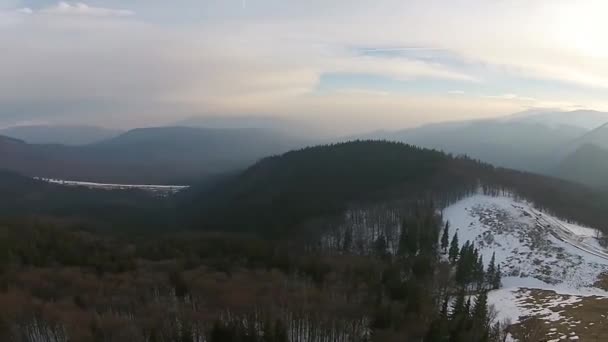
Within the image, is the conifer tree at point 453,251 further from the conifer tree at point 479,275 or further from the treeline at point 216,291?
the conifer tree at point 479,275

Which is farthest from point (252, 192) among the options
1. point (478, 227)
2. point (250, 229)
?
point (478, 227)

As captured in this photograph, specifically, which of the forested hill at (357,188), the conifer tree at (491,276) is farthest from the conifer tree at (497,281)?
the forested hill at (357,188)

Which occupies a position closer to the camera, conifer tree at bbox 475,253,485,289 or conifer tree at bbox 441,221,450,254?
conifer tree at bbox 475,253,485,289

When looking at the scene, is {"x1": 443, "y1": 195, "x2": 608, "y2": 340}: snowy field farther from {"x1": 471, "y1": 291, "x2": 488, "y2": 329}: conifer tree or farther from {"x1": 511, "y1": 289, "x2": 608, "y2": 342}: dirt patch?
{"x1": 471, "y1": 291, "x2": 488, "y2": 329}: conifer tree

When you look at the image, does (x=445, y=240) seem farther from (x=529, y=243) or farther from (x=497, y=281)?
(x=529, y=243)

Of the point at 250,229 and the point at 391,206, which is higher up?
the point at 391,206

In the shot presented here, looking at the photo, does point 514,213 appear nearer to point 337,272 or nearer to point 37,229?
point 337,272

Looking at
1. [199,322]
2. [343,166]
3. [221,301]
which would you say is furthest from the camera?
[343,166]

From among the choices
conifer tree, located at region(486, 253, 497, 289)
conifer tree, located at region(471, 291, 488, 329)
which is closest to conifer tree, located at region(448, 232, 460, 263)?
conifer tree, located at region(486, 253, 497, 289)
